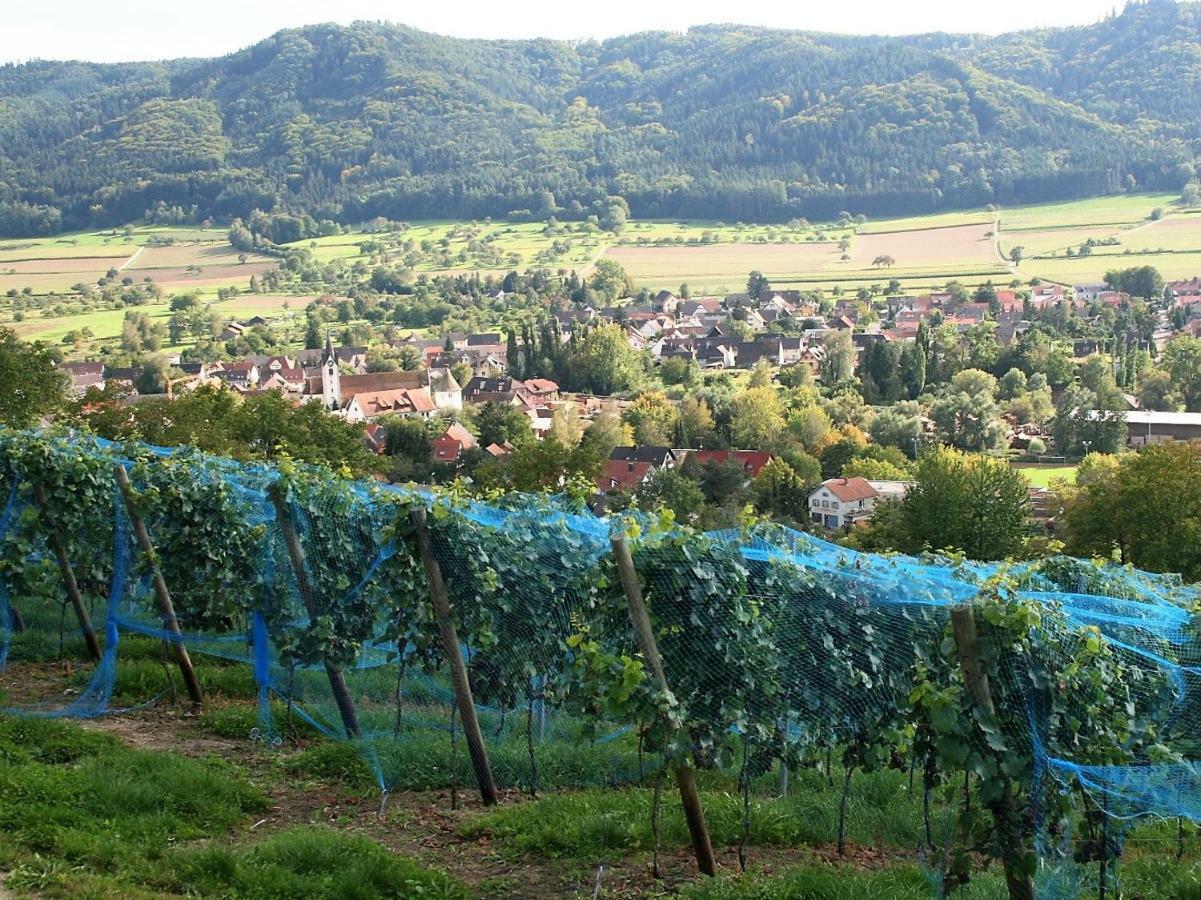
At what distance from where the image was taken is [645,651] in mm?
6164


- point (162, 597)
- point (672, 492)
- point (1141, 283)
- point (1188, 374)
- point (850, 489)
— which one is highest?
point (162, 597)

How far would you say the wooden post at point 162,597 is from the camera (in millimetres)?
9195

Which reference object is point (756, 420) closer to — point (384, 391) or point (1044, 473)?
point (1044, 473)

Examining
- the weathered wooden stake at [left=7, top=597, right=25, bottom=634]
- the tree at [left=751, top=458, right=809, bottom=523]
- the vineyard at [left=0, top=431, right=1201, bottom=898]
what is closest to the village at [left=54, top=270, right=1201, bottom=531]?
the tree at [left=751, top=458, right=809, bottom=523]

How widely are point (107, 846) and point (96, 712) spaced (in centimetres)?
308

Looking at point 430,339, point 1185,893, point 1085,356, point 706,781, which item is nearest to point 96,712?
point 706,781

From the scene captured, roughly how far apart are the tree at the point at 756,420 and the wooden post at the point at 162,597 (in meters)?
69.3

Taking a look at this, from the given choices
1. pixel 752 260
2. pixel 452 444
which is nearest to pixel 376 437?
pixel 452 444

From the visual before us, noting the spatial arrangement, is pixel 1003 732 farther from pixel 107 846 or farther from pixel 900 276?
pixel 900 276

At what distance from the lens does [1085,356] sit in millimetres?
107438

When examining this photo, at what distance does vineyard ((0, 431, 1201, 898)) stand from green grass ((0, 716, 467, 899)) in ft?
3.46

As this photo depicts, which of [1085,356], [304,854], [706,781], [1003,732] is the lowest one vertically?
[1085,356]

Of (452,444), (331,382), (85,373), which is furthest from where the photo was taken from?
(331,382)

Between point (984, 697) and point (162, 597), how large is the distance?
634 cm
